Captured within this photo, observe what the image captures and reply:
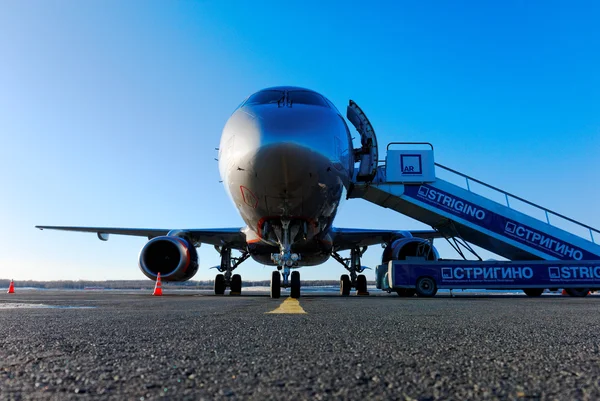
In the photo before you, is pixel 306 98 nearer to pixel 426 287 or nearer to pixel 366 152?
pixel 366 152

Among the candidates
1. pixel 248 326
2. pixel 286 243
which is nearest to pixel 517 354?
pixel 248 326

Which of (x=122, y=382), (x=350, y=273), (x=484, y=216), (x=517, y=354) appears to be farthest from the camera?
(x=350, y=273)

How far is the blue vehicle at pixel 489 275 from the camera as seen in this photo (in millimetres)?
9695

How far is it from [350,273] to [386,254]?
124 inches

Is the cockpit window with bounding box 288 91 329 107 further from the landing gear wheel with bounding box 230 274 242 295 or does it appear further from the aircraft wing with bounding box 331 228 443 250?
the landing gear wheel with bounding box 230 274 242 295

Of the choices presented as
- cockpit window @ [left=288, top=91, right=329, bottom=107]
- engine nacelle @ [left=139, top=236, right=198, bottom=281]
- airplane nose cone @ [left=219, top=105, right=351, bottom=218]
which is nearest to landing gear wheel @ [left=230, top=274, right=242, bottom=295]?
engine nacelle @ [left=139, top=236, right=198, bottom=281]

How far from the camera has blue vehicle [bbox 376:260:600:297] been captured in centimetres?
970

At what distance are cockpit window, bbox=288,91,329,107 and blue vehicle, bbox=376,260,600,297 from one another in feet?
14.5

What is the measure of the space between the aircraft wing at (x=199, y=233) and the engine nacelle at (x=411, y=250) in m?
4.75

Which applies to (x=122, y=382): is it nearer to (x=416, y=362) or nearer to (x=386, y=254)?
(x=416, y=362)

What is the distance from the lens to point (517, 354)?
148cm

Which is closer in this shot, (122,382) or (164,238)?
(122,382)

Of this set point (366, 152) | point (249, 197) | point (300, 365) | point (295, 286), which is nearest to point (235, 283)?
point (295, 286)

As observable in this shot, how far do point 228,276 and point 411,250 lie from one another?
5.79 meters
